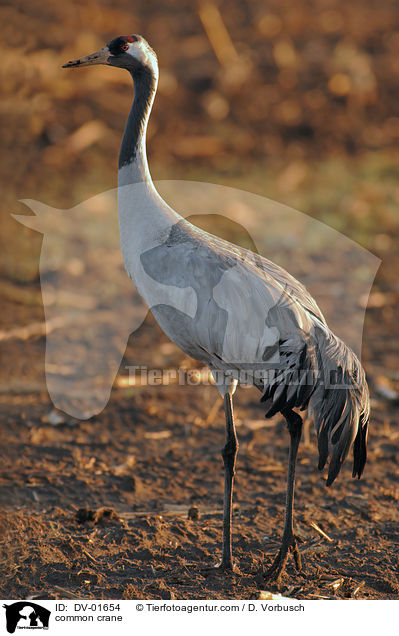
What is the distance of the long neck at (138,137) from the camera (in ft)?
13.4

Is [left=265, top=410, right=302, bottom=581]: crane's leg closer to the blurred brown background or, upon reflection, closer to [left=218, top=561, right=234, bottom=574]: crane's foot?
[left=218, top=561, right=234, bottom=574]: crane's foot

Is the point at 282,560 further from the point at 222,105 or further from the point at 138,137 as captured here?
the point at 222,105

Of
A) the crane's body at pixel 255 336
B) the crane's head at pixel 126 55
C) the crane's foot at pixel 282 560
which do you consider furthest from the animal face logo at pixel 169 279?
the crane's foot at pixel 282 560

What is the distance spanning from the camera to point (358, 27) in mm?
12773

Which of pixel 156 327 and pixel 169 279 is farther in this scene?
pixel 156 327

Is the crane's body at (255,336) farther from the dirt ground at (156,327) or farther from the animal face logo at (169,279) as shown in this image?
the dirt ground at (156,327)

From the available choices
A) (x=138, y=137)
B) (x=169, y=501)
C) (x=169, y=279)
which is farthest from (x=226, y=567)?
(x=138, y=137)

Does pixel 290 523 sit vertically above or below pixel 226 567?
above

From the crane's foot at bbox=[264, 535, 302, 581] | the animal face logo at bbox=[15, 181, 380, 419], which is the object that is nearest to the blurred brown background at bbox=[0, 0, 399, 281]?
the animal face logo at bbox=[15, 181, 380, 419]

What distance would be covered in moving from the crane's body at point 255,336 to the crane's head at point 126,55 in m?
0.86
